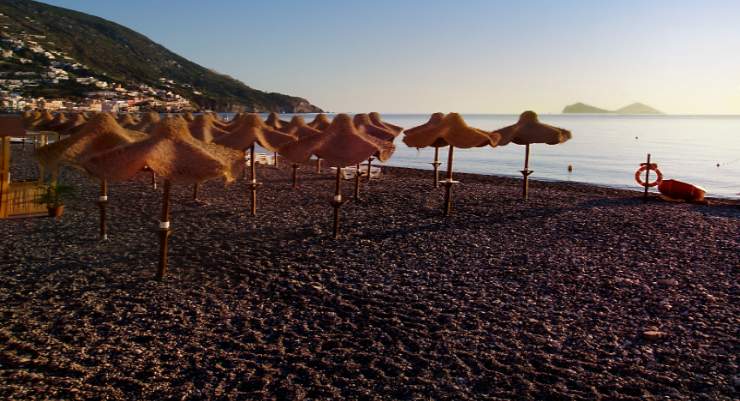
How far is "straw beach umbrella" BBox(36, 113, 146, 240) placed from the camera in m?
9.23

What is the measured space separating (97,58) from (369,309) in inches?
6432

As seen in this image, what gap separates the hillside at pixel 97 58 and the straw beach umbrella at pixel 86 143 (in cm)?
10620

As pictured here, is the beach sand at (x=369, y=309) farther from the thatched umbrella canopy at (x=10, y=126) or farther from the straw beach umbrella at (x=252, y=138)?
the thatched umbrella canopy at (x=10, y=126)

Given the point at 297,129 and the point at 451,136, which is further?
the point at 297,129

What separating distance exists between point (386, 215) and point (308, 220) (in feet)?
7.56

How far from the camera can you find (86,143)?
9586 mm

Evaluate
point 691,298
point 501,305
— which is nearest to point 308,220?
point 501,305

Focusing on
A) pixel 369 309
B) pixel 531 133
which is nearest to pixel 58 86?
pixel 531 133

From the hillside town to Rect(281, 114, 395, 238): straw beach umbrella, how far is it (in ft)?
291

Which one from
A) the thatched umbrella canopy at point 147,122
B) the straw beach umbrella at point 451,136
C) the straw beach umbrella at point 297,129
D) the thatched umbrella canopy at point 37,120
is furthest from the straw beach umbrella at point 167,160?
the thatched umbrella canopy at point 37,120

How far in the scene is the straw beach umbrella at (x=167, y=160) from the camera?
738 cm

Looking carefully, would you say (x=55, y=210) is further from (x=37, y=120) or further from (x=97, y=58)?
(x=97, y=58)

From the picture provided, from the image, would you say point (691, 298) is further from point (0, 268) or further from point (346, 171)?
point (346, 171)

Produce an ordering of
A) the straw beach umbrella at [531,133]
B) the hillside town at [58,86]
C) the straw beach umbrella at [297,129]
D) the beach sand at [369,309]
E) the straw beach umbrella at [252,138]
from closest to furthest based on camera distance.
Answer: the beach sand at [369,309] < the straw beach umbrella at [252,138] < the straw beach umbrella at [531,133] < the straw beach umbrella at [297,129] < the hillside town at [58,86]
